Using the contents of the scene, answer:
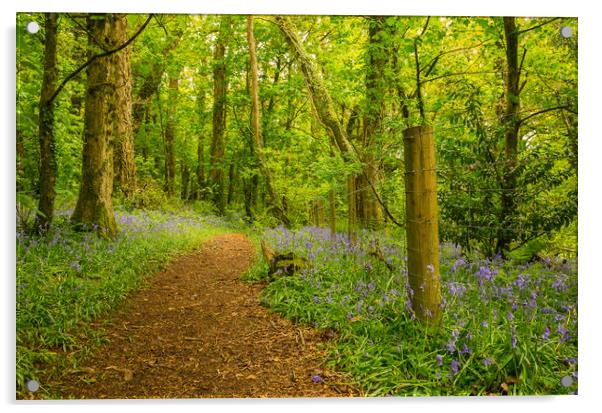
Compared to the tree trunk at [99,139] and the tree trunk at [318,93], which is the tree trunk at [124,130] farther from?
the tree trunk at [318,93]

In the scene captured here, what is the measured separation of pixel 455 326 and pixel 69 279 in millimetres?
3183

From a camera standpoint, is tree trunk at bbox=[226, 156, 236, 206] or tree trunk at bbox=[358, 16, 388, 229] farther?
tree trunk at bbox=[226, 156, 236, 206]

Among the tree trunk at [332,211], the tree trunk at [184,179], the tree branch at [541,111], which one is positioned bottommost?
the tree trunk at [332,211]

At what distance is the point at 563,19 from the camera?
11.8ft

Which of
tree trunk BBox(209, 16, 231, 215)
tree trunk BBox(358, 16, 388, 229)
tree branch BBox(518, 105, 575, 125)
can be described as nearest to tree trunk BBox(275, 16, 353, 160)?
tree trunk BBox(358, 16, 388, 229)

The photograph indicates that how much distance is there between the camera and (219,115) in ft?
24.3

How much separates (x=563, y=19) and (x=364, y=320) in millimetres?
3263

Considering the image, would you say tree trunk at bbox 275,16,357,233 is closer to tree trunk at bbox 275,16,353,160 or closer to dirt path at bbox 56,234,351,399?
tree trunk at bbox 275,16,353,160

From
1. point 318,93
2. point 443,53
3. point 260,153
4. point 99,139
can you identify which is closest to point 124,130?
point 99,139

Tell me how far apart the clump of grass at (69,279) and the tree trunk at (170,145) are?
155 cm

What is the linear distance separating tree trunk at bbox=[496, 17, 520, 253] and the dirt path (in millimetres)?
2067

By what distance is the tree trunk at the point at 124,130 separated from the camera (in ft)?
16.6

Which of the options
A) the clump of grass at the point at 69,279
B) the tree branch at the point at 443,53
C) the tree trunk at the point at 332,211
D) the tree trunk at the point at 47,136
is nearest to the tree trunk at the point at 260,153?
the tree trunk at the point at 332,211

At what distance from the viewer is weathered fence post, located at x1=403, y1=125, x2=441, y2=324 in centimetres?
279
